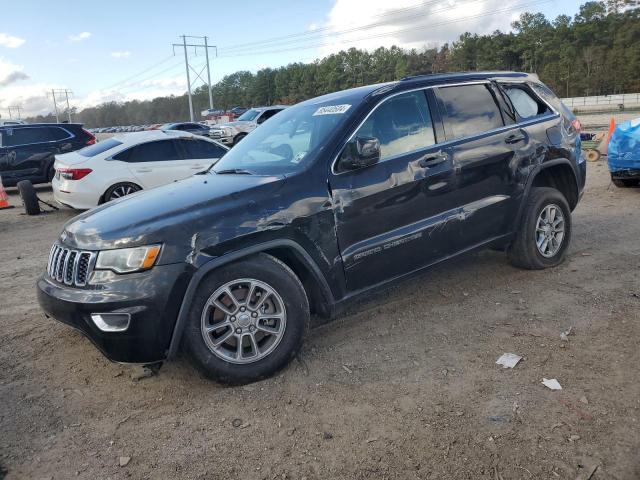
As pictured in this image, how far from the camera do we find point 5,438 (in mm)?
2984

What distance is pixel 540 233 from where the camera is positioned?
4.99 metres

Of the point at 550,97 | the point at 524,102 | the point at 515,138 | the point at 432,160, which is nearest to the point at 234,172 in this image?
the point at 432,160

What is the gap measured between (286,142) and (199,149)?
6124 millimetres

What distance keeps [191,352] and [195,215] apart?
0.83m

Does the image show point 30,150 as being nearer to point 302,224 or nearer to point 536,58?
point 302,224

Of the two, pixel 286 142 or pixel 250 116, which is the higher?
pixel 250 116

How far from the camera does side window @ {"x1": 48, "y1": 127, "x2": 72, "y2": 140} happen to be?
13.4m

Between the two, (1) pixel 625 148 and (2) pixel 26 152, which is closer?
(1) pixel 625 148

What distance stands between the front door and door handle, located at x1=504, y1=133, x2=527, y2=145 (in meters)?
0.81

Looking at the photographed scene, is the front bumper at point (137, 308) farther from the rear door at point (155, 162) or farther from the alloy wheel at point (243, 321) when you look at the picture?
the rear door at point (155, 162)

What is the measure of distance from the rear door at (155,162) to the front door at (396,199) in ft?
20.1

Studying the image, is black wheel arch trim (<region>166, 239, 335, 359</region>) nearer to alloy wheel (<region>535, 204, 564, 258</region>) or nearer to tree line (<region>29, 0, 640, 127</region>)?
alloy wheel (<region>535, 204, 564, 258</region>)

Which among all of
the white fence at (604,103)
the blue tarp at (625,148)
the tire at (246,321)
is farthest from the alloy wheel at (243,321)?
the white fence at (604,103)

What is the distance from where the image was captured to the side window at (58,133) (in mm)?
13352
